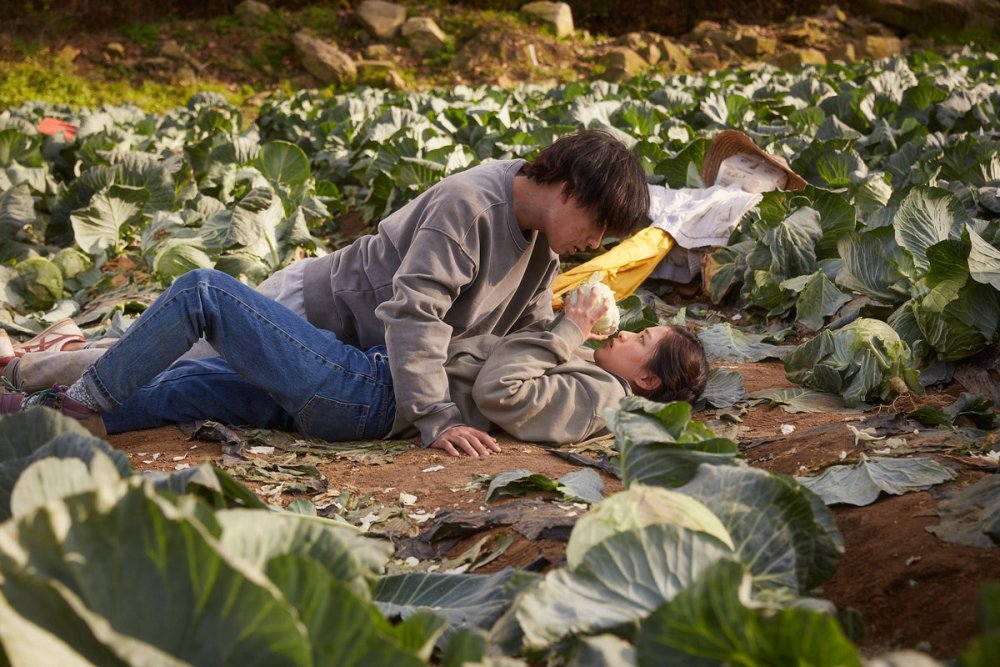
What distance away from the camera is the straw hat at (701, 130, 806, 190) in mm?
5430

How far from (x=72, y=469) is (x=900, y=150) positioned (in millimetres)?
5871

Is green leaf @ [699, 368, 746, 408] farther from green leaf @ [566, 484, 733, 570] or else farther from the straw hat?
the straw hat

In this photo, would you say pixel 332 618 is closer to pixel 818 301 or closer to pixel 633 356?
pixel 633 356

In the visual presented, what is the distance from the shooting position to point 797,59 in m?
19.3

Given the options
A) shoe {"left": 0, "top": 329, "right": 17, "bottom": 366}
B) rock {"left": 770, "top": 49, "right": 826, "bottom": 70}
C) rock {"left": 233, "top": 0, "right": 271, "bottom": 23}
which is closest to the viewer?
shoe {"left": 0, "top": 329, "right": 17, "bottom": 366}

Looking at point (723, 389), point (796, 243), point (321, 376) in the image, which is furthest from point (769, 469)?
point (796, 243)

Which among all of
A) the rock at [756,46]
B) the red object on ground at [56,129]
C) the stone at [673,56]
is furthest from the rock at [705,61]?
the red object on ground at [56,129]

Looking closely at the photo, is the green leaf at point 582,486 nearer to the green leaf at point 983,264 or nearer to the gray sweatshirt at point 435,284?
the gray sweatshirt at point 435,284

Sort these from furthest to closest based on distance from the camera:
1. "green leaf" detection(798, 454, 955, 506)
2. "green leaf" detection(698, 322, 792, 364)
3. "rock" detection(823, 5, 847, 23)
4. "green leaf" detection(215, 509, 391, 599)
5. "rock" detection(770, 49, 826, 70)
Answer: "rock" detection(823, 5, 847, 23), "rock" detection(770, 49, 826, 70), "green leaf" detection(698, 322, 792, 364), "green leaf" detection(798, 454, 955, 506), "green leaf" detection(215, 509, 391, 599)

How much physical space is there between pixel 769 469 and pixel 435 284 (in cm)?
118

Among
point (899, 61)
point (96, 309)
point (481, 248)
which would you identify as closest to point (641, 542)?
point (481, 248)

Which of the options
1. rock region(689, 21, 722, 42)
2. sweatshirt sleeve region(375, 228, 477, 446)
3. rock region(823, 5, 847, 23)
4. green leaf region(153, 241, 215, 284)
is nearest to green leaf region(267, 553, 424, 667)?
sweatshirt sleeve region(375, 228, 477, 446)

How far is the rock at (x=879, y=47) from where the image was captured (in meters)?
20.6

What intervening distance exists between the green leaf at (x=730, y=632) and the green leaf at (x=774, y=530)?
424 mm
